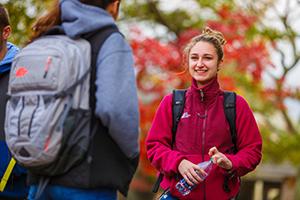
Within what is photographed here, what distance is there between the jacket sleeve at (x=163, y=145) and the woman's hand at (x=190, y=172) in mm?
57

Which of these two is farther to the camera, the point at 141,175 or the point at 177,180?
the point at 141,175

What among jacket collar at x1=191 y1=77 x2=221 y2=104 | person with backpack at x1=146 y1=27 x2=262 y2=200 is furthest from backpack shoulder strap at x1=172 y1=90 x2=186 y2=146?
jacket collar at x1=191 y1=77 x2=221 y2=104

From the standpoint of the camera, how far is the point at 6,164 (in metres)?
4.35

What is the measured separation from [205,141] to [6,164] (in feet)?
4.27

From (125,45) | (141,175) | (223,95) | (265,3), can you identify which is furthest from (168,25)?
(125,45)

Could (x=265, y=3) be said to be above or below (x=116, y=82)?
below

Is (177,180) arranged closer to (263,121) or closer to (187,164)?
(187,164)

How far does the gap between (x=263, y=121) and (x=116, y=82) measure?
16221 mm

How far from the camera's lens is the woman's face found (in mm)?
4535

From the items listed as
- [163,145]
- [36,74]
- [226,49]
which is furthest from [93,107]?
[226,49]

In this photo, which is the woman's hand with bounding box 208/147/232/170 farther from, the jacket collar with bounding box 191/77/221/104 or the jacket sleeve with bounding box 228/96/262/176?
the jacket collar with bounding box 191/77/221/104

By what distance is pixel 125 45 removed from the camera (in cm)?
351

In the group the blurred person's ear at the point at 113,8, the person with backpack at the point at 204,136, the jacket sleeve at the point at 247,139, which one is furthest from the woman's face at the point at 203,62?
the blurred person's ear at the point at 113,8

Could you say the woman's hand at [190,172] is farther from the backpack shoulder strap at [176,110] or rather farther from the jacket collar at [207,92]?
the jacket collar at [207,92]
